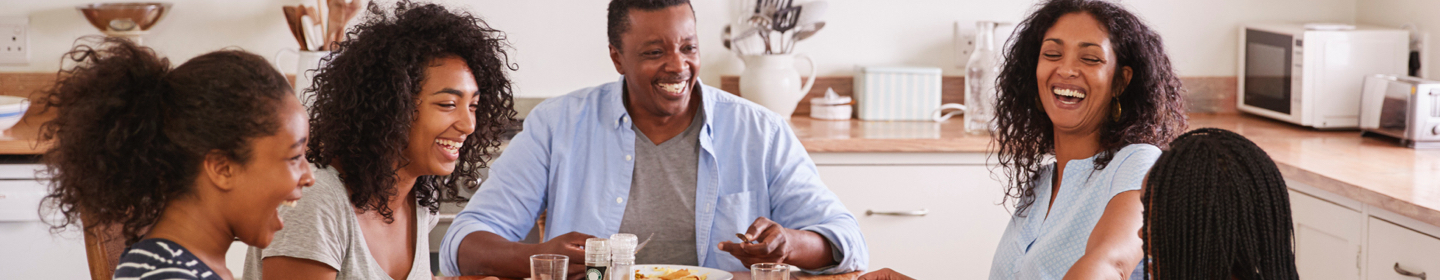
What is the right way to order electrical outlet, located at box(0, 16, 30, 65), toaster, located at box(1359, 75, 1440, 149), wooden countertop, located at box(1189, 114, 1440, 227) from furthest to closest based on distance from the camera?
electrical outlet, located at box(0, 16, 30, 65), toaster, located at box(1359, 75, 1440, 149), wooden countertop, located at box(1189, 114, 1440, 227)

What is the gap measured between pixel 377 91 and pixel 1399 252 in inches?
72.8

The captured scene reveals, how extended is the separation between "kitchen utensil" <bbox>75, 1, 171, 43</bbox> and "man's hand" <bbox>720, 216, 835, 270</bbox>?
7.15 feet

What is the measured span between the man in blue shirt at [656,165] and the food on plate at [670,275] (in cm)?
31

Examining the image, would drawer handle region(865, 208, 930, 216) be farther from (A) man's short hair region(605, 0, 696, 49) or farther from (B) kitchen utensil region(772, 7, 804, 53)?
(A) man's short hair region(605, 0, 696, 49)

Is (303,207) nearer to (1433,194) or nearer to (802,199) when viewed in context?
(802,199)

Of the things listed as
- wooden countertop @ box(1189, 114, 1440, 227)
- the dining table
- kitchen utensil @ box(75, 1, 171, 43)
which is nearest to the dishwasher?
kitchen utensil @ box(75, 1, 171, 43)

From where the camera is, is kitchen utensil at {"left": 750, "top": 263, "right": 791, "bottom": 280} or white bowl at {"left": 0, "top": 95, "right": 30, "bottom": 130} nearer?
kitchen utensil at {"left": 750, "top": 263, "right": 791, "bottom": 280}

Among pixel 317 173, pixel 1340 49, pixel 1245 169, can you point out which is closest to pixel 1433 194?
pixel 1340 49

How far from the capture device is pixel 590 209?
1.83 meters

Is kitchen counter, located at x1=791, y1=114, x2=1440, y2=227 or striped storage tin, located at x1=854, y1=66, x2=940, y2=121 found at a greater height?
striped storage tin, located at x1=854, y1=66, x2=940, y2=121

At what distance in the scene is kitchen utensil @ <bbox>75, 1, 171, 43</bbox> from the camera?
115 inches

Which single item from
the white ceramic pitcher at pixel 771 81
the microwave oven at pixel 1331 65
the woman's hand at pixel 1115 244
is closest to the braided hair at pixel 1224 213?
the woman's hand at pixel 1115 244

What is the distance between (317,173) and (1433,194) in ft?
6.26

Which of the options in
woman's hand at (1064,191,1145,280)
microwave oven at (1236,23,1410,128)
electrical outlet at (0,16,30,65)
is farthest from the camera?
electrical outlet at (0,16,30,65)
